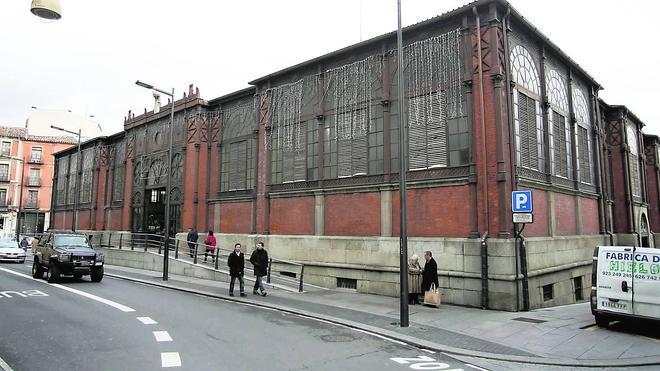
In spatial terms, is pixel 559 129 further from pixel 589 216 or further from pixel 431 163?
pixel 431 163

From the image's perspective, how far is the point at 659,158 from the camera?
3312 centimetres

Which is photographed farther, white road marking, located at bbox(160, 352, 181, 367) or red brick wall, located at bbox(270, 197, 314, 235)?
red brick wall, located at bbox(270, 197, 314, 235)

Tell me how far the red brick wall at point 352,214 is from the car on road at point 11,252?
73.9 feet

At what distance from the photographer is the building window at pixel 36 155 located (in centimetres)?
5844

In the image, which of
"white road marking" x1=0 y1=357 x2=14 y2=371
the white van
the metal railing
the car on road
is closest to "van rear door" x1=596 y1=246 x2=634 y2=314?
the white van

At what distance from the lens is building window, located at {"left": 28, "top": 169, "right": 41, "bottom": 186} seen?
191 feet

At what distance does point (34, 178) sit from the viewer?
192 feet

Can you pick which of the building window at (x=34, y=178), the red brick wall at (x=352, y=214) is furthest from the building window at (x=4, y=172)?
the red brick wall at (x=352, y=214)

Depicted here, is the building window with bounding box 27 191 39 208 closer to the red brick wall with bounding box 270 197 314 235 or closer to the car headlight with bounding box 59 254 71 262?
the car headlight with bounding box 59 254 71 262

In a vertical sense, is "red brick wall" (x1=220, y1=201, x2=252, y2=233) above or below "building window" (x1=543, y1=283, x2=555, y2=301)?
above

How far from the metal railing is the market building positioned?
0.63 m

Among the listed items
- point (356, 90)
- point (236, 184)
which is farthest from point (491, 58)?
point (236, 184)

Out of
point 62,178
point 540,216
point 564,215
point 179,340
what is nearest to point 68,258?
point 179,340

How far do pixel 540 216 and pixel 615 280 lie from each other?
5177mm
